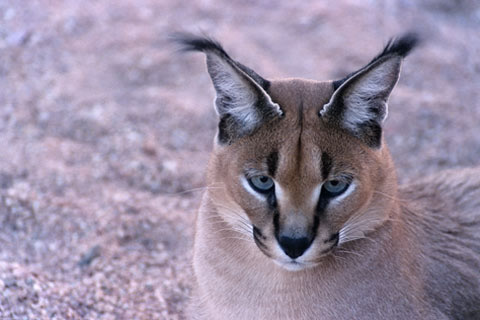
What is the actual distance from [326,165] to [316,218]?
231mm

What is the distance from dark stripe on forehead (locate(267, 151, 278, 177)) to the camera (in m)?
3.01

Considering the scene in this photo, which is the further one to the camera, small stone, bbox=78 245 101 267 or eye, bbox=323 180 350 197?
small stone, bbox=78 245 101 267

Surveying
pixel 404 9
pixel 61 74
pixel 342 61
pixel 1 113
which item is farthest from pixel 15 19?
pixel 404 9

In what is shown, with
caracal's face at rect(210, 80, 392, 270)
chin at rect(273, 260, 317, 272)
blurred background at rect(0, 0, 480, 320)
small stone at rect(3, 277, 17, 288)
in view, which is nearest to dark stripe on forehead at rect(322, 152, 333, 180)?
caracal's face at rect(210, 80, 392, 270)

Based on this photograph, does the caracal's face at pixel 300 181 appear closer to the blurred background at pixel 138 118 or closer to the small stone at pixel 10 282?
the blurred background at pixel 138 118

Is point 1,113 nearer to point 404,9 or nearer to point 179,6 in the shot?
point 179,6

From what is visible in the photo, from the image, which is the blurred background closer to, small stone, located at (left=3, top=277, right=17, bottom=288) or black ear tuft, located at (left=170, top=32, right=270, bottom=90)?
small stone, located at (left=3, top=277, right=17, bottom=288)

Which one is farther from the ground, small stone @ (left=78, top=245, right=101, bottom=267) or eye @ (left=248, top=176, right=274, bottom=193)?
eye @ (left=248, top=176, right=274, bottom=193)

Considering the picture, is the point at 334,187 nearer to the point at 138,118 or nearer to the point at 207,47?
the point at 207,47

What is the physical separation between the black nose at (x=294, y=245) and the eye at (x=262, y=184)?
23 centimetres

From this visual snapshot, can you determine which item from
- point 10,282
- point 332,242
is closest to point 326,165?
point 332,242

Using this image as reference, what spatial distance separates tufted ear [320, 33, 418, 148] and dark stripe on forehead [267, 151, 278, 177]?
29 centimetres

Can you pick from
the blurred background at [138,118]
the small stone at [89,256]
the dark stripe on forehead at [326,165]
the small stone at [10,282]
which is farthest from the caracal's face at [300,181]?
the small stone at [89,256]

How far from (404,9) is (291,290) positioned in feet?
17.6
